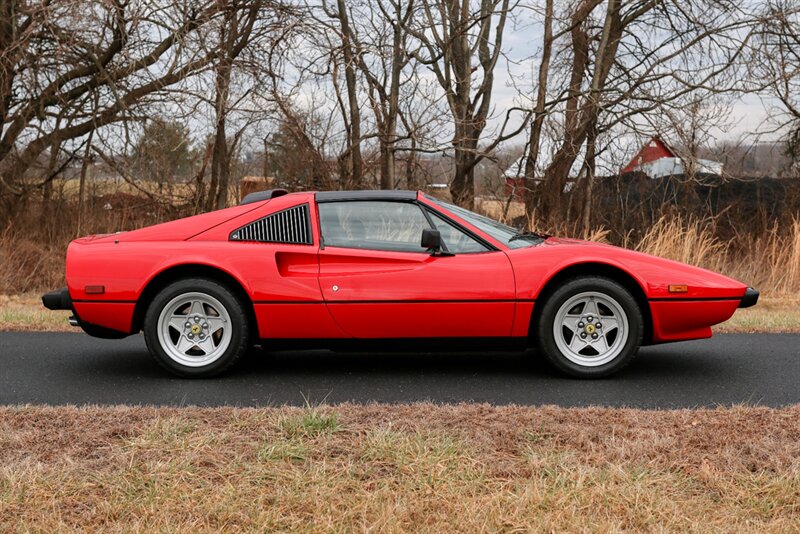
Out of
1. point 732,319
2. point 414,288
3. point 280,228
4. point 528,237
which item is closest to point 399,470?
point 414,288

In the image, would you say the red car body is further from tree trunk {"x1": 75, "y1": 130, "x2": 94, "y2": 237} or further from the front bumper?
tree trunk {"x1": 75, "y1": 130, "x2": 94, "y2": 237}

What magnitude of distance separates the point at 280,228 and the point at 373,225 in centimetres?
68

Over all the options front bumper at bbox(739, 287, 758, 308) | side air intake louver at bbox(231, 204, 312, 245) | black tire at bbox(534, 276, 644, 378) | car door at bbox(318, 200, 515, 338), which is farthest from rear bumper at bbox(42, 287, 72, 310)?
front bumper at bbox(739, 287, 758, 308)

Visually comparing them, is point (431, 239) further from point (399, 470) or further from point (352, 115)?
point (352, 115)

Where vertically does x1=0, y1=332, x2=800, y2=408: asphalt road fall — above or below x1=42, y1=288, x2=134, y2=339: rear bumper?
below

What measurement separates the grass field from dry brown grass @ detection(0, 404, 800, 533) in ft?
13.9

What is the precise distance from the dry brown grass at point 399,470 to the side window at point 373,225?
154 cm

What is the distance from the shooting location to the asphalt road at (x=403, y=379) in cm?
561

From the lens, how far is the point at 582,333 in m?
6.18

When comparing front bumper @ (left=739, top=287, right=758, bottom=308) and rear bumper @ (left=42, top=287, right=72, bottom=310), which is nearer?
Result: front bumper @ (left=739, top=287, right=758, bottom=308)

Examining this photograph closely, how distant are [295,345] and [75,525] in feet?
9.61

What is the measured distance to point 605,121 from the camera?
1547 centimetres

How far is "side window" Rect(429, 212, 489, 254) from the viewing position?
618 cm

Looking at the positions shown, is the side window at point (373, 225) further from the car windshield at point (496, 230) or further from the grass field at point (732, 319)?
the grass field at point (732, 319)
